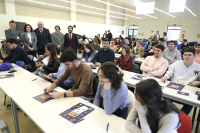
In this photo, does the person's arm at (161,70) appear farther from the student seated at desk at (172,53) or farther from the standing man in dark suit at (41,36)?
the standing man in dark suit at (41,36)

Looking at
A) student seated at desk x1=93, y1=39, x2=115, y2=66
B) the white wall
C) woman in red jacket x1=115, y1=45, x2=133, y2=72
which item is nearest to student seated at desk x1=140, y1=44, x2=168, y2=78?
woman in red jacket x1=115, y1=45, x2=133, y2=72

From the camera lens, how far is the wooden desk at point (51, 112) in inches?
45.3

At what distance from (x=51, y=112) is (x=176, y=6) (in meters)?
16.7

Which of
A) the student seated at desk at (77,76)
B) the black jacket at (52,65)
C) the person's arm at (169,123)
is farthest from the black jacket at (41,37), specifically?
the person's arm at (169,123)

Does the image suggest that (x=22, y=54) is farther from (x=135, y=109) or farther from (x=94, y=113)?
(x=135, y=109)

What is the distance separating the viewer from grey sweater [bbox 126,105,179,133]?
3.18ft

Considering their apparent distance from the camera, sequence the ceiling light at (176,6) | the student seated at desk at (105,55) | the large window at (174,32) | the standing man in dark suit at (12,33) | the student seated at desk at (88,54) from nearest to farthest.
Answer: the student seated at desk at (105,55) < the student seated at desk at (88,54) < the standing man in dark suit at (12,33) < the ceiling light at (176,6) < the large window at (174,32)

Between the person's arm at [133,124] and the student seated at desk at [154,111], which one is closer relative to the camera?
the student seated at desk at [154,111]

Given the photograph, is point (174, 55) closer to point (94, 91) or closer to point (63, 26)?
point (94, 91)

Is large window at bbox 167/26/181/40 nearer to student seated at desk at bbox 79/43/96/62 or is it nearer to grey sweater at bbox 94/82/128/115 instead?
student seated at desk at bbox 79/43/96/62

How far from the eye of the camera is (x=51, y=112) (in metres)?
1.37

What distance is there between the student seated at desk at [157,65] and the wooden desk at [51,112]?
1851 millimetres

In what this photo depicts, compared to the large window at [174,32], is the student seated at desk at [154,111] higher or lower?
lower

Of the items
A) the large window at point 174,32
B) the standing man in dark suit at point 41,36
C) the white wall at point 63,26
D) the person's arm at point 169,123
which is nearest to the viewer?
the person's arm at point 169,123
